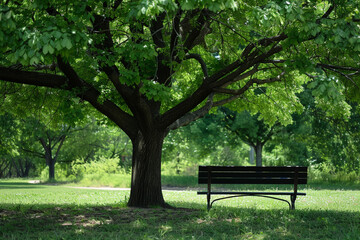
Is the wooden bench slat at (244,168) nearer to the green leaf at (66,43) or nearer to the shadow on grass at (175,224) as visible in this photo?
the shadow on grass at (175,224)

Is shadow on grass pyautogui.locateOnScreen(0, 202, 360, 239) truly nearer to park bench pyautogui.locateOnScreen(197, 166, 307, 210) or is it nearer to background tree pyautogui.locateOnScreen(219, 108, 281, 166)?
park bench pyautogui.locateOnScreen(197, 166, 307, 210)

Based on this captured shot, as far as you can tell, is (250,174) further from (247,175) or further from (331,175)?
(331,175)

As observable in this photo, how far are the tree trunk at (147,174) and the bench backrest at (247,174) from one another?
123 centimetres

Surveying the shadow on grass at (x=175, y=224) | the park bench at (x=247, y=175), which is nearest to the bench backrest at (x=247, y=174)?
the park bench at (x=247, y=175)

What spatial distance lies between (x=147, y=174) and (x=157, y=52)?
119 inches

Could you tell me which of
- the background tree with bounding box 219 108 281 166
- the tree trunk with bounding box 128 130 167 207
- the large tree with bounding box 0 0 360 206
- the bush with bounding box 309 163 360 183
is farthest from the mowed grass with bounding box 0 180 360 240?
the bush with bounding box 309 163 360 183

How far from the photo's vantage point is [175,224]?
746 centimetres

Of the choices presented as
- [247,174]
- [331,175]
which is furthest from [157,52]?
[331,175]

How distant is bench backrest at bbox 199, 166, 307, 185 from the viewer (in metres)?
9.70

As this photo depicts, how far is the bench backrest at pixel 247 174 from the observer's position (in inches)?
382

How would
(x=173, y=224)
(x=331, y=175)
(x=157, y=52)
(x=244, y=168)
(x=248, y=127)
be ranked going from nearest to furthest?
1. (x=173, y=224)
2. (x=244, y=168)
3. (x=157, y=52)
4. (x=248, y=127)
5. (x=331, y=175)

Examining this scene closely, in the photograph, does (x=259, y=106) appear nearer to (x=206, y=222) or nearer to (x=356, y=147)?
(x=206, y=222)

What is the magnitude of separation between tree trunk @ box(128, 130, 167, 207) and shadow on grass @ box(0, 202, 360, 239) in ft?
3.40

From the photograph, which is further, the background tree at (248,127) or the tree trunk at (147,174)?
the background tree at (248,127)
